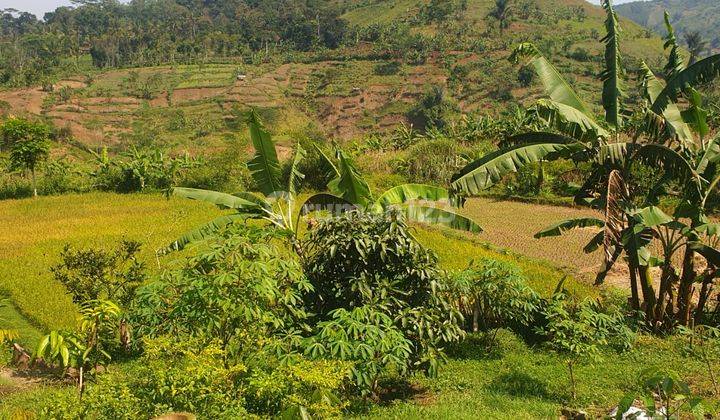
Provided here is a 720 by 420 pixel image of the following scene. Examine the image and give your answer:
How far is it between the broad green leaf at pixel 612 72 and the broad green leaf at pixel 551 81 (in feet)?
1.14

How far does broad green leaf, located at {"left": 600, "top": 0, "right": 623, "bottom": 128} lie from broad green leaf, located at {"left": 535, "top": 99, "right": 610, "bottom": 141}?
499mm

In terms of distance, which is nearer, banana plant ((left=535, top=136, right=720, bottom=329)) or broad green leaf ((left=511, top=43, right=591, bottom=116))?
banana plant ((left=535, top=136, right=720, bottom=329))

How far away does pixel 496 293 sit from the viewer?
712 centimetres

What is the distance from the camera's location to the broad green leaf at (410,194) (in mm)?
7438

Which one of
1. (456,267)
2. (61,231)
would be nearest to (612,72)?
(456,267)

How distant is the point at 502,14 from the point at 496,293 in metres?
63.2

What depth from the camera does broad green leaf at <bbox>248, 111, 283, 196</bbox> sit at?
7445mm

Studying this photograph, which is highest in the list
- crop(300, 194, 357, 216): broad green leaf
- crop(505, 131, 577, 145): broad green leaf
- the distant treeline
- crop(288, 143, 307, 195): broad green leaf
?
the distant treeline

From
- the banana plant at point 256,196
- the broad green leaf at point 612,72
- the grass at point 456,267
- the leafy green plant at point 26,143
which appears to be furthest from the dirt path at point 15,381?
the leafy green plant at point 26,143

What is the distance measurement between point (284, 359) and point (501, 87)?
49.9m

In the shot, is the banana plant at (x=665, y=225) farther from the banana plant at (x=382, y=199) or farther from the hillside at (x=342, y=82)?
the hillside at (x=342, y=82)

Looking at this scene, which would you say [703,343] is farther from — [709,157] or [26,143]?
[26,143]

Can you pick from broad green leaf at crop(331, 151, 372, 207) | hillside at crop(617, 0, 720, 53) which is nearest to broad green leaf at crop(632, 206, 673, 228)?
broad green leaf at crop(331, 151, 372, 207)

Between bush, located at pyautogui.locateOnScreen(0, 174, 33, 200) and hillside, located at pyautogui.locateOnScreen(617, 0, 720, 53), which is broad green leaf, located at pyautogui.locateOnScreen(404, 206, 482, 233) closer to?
bush, located at pyautogui.locateOnScreen(0, 174, 33, 200)
